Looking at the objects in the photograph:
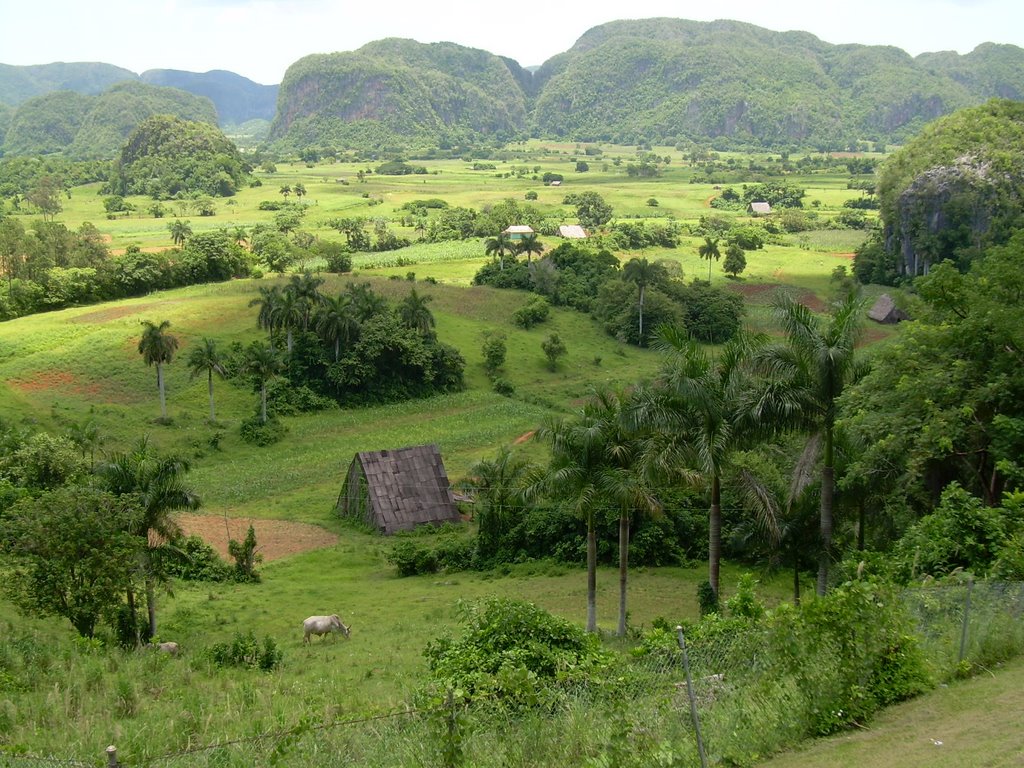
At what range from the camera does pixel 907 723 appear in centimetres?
1144

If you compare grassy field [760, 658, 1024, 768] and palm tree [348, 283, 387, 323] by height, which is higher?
grassy field [760, 658, 1024, 768]

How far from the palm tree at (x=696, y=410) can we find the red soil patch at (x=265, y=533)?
17271 millimetres

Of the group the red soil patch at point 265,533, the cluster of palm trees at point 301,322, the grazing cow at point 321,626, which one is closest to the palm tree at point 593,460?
the grazing cow at point 321,626

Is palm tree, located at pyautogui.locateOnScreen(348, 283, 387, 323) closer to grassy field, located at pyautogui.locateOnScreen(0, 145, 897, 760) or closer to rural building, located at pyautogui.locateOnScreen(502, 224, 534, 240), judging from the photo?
grassy field, located at pyautogui.locateOnScreen(0, 145, 897, 760)

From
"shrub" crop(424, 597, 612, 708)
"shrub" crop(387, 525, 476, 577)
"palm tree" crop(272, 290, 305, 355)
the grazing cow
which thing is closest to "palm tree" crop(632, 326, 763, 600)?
"shrub" crop(424, 597, 612, 708)

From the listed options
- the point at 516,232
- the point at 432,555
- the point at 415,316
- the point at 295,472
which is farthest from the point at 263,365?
the point at 516,232

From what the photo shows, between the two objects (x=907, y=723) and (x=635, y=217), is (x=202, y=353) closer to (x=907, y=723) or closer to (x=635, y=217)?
(x=907, y=723)

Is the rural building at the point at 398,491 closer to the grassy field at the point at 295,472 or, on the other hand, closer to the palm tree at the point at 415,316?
the grassy field at the point at 295,472

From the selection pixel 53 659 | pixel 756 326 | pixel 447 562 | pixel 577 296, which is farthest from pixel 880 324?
pixel 53 659

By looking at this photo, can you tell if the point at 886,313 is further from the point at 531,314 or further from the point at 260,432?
the point at 260,432

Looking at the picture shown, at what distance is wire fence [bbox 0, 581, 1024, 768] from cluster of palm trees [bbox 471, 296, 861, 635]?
8.83 metres

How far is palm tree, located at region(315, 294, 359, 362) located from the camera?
55.2 metres

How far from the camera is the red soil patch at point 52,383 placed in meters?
52.2

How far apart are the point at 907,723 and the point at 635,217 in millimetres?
120249
